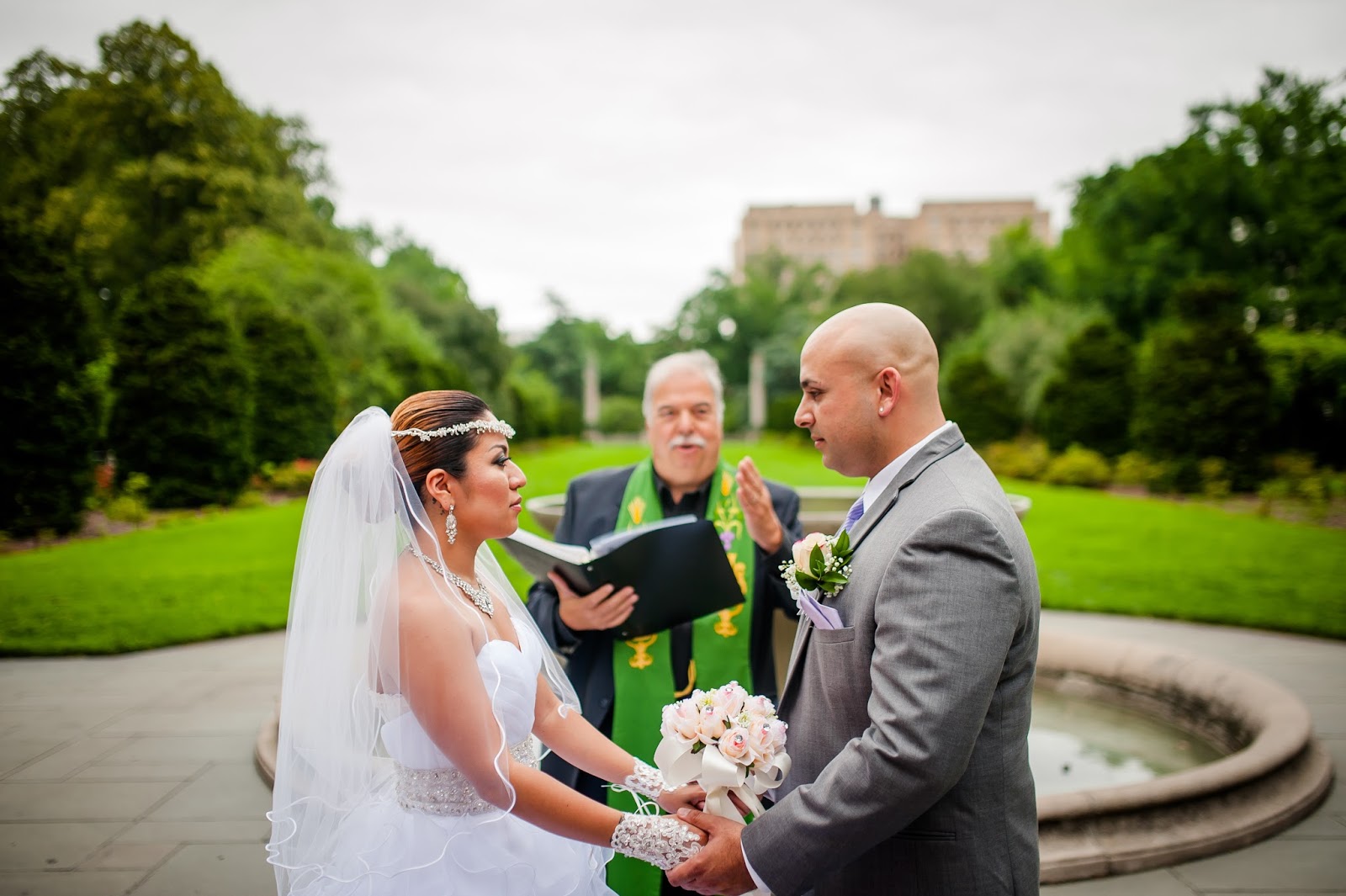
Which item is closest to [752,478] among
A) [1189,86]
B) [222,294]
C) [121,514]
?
[121,514]

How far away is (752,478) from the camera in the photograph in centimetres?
303

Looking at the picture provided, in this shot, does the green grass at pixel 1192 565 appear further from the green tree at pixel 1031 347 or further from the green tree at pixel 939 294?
the green tree at pixel 939 294

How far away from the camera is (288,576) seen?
10.4m

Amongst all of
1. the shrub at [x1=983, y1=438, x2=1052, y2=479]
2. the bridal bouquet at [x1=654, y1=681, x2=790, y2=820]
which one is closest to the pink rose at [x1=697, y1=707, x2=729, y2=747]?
the bridal bouquet at [x1=654, y1=681, x2=790, y2=820]

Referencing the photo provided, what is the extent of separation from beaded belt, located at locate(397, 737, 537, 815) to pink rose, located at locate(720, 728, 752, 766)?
0.69 metres

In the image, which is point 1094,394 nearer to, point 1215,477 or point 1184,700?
point 1215,477

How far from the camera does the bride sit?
6.82 ft

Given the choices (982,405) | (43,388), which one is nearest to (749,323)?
(982,405)

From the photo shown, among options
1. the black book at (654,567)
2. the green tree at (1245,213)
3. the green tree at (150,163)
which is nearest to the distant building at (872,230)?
the green tree at (1245,213)

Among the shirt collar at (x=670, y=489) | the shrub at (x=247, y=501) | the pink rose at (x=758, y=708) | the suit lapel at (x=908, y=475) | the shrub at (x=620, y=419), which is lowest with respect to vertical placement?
the shrub at (x=620, y=419)

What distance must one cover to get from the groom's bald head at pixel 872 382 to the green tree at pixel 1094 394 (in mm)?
21709

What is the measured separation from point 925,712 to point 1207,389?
1967cm

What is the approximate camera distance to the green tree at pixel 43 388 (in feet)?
35.4

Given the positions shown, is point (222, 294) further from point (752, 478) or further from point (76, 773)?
point (752, 478)
